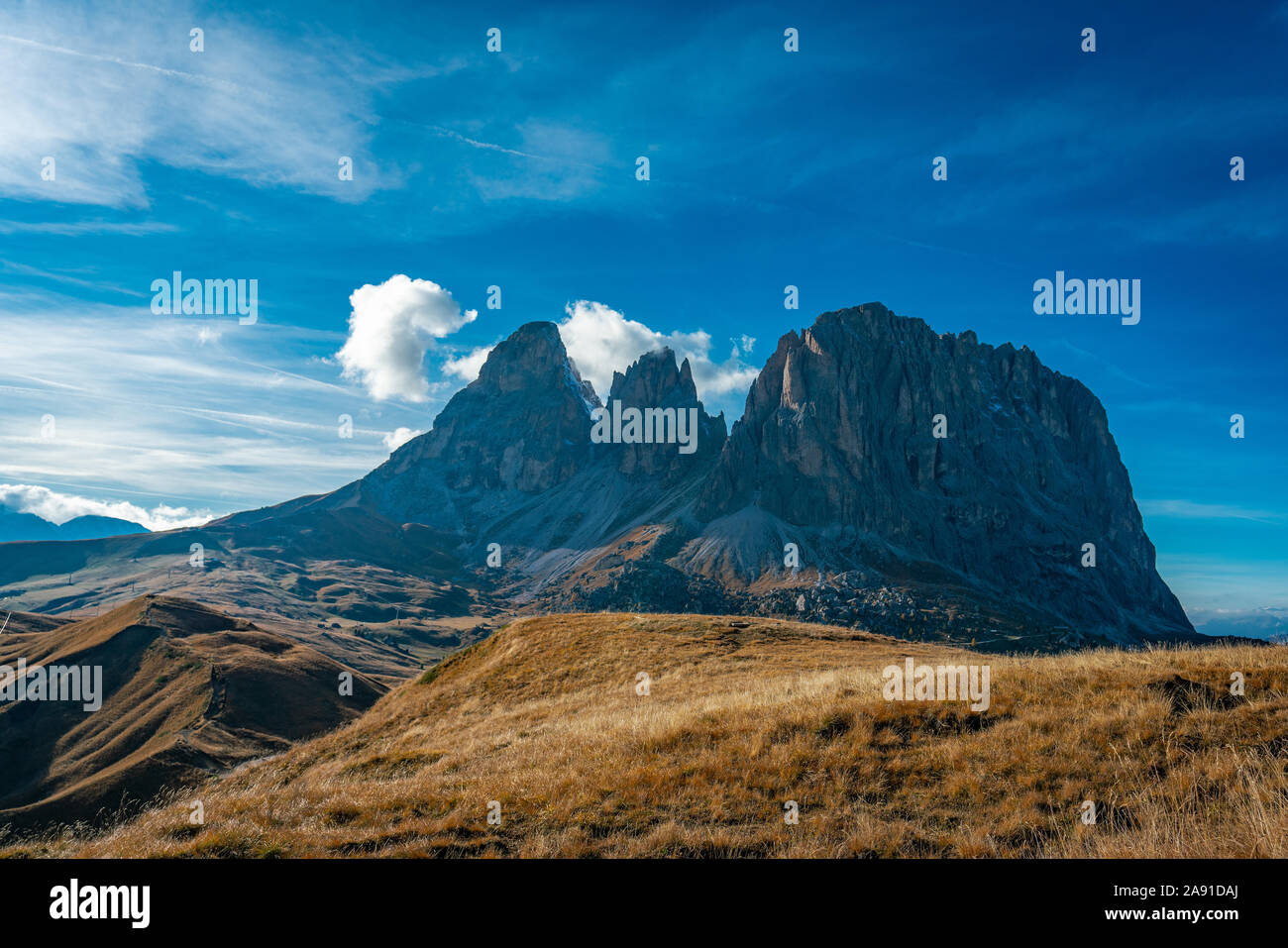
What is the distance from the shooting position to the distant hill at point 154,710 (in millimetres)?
51875

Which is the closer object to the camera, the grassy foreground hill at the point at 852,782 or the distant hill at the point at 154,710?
the grassy foreground hill at the point at 852,782

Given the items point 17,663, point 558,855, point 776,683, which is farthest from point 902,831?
point 17,663

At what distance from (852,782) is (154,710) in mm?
77090

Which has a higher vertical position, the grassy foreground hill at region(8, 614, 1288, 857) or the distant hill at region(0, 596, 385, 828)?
the grassy foreground hill at region(8, 614, 1288, 857)

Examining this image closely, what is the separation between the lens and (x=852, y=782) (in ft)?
41.3

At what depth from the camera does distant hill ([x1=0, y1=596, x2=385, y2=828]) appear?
51875mm

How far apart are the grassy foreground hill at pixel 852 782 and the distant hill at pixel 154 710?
4307 cm

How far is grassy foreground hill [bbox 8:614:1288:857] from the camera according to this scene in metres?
10.2

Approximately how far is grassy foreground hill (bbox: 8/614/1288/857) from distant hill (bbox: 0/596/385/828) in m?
43.1

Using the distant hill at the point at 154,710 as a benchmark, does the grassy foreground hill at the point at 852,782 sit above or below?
above

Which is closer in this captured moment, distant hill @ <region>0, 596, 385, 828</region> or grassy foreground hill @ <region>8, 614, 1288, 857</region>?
grassy foreground hill @ <region>8, 614, 1288, 857</region>
